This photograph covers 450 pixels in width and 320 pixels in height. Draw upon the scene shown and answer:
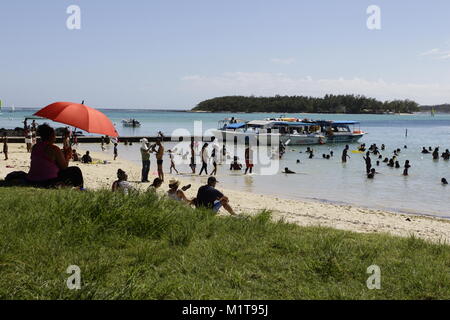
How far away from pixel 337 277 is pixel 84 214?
3215mm

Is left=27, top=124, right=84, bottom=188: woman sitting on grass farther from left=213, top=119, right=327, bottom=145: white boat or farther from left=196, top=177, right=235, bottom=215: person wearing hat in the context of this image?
left=213, top=119, right=327, bottom=145: white boat

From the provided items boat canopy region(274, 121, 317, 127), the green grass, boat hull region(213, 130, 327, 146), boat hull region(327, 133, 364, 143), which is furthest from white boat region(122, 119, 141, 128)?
the green grass

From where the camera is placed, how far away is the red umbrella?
8375mm

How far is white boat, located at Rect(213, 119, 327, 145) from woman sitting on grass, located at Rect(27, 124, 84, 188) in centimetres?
3746

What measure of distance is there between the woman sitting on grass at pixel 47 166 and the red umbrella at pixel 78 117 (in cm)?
31

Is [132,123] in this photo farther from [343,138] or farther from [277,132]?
[343,138]

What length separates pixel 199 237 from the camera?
5.98 metres

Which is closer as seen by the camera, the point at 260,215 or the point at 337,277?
the point at 337,277

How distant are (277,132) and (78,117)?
39649 millimetres

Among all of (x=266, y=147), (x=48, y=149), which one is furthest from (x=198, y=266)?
(x=266, y=147)

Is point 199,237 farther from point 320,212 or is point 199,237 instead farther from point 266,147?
point 266,147

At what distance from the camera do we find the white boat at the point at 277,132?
1816 inches

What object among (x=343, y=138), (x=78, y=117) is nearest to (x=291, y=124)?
(x=343, y=138)

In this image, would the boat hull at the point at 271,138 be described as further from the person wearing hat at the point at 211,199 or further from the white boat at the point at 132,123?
Result: the person wearing hat at the point at 211,199
